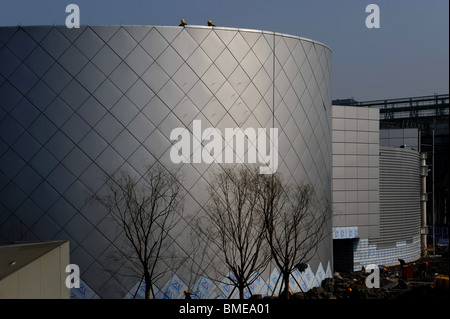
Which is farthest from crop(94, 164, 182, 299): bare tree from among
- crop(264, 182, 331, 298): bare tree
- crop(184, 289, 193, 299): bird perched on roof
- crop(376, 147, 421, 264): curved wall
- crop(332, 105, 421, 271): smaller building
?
crop(376, 147, 421, 264): curved wall

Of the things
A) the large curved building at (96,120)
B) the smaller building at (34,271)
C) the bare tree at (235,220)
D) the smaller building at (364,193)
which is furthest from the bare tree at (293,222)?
the smaller building at (34,271)

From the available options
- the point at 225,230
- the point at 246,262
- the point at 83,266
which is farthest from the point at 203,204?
the point at 83,266

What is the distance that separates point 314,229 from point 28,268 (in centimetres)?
1972

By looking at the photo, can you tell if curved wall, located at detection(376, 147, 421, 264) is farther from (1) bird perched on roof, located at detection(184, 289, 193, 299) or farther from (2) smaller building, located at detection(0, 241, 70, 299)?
(2) smaller building, located at detection(0, 241, 70, 299)

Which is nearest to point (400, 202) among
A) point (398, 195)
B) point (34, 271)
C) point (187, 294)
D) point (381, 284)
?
point (398, 195)

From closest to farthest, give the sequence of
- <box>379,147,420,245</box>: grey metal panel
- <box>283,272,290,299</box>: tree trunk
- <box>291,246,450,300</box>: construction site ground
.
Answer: <box>283,272,290,299</box>: tree trunk, <box>291,246,450,300</box>: construction site ground, <box>379,147,420,245</box>: grey metal panel

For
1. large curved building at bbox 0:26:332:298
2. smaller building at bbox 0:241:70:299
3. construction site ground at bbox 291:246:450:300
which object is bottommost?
construction site ground at bbox 291:246:450:300

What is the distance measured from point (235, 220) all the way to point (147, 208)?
13.1ft

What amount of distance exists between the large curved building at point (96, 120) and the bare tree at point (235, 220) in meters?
0.65

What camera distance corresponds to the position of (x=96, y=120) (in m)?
28.1

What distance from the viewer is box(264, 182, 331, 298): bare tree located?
29203 millimetres

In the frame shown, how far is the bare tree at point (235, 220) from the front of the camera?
2895 cm

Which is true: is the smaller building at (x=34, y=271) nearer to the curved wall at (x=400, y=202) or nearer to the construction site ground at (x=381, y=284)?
the construction site ground at (x=381, y=284)

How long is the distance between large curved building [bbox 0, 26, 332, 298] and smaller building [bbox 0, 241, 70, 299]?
10034 mm
